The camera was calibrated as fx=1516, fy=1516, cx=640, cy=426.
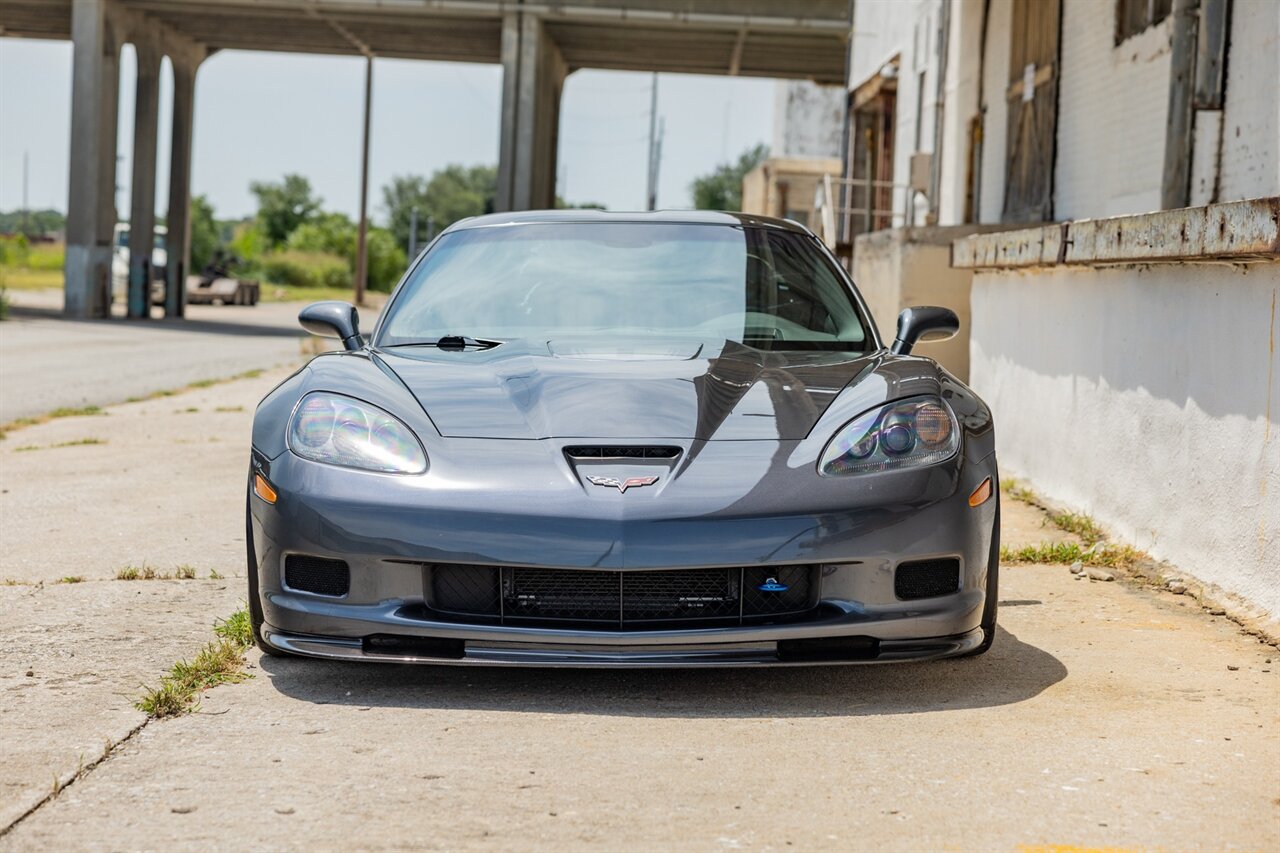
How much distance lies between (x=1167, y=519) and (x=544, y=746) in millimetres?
3065

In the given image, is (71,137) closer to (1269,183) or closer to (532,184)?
(532,184)

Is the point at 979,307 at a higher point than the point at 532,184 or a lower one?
lower

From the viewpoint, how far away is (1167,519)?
18.1ft

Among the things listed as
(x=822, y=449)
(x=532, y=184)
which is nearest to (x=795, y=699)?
(x=822, y=449)

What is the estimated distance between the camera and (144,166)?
118 ft

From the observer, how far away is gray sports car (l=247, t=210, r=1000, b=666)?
11.8 ft

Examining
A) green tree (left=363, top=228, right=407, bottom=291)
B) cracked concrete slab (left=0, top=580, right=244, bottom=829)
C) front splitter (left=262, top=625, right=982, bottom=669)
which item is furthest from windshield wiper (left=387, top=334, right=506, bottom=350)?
green tree (left=363, top=228, right=407, bottom=291)

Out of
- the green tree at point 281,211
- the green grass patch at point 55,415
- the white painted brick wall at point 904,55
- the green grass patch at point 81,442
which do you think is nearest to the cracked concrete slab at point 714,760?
the green grass patch at point 81,442

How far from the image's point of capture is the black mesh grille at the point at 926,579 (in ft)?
12.3

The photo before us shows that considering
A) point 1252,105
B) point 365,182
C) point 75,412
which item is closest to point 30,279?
point 365,182

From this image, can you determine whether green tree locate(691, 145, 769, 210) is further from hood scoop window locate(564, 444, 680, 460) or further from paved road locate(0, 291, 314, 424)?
hood scoop window locate(564, 444, 680, 460)

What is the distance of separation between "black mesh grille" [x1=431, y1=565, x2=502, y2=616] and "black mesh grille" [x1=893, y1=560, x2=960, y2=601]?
38.7 inches

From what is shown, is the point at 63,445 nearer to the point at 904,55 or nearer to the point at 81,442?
the point at 81,442

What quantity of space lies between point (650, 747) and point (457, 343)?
1754mm
